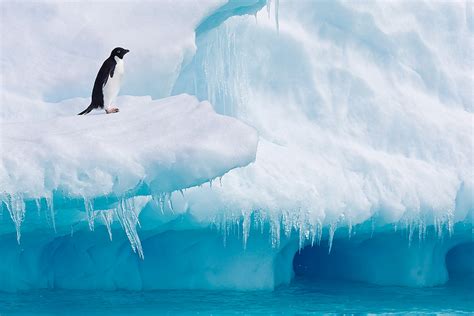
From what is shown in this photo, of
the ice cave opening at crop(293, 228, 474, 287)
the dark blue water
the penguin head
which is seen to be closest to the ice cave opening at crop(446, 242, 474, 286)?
the ice cave opening at crop(293, 228, 474, 287)

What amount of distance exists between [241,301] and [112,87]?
2.50 metres

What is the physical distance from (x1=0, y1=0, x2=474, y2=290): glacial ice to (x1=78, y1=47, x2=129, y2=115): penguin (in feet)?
0.70

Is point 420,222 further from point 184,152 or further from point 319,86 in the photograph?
point 184,152

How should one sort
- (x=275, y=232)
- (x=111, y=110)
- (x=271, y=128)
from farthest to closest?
(x=271, y=128), (x=275, y=232), (x=111, y=110)

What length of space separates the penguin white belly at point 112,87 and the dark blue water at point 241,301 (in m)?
1.79

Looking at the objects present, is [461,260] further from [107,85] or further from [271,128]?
[107,85]

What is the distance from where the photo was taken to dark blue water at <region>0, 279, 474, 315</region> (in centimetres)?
772

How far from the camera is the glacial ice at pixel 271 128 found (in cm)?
765

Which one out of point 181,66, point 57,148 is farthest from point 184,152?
point 181,66

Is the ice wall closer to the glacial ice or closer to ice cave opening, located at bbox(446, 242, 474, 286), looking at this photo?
the glacial ice

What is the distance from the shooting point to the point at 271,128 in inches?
344

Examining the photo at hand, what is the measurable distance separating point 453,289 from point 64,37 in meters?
4.89

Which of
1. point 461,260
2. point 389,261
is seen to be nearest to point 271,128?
point 389,261

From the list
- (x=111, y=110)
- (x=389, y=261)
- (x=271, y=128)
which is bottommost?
(x=389, y=261)
